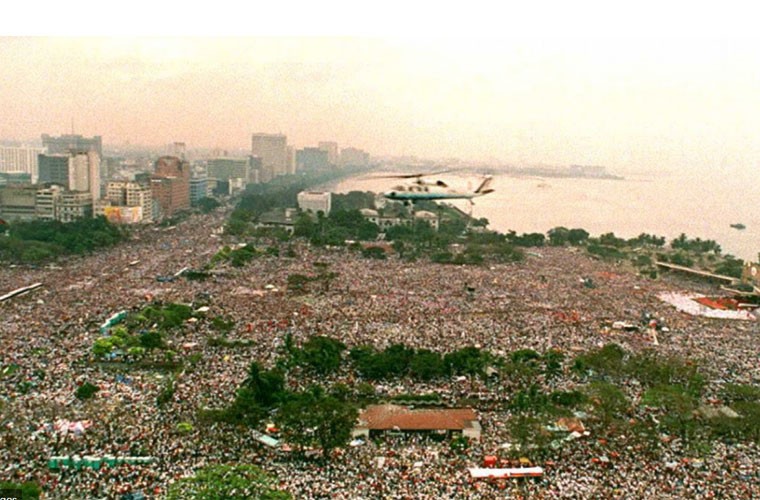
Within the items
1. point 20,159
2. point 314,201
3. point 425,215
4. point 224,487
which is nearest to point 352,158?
point 314,201

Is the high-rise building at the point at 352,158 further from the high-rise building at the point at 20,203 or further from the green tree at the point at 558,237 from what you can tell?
the high-rise building at the point at 20,203

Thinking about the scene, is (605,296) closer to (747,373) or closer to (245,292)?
(747,373)

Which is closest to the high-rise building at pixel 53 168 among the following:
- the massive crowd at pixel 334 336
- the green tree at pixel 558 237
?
Result: the massive crowd at pixel 334 336

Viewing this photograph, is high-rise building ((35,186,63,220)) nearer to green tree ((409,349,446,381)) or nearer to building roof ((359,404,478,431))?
green tree ((409,349,446,381))

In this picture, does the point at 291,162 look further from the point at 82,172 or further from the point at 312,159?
the point at 82,172

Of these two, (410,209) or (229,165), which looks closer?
(410,209)

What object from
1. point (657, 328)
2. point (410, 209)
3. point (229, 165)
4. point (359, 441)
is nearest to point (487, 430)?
point (359, 441)

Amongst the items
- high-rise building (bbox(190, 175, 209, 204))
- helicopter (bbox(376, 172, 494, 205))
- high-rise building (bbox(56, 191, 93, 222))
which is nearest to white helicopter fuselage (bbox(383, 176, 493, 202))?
helicopter (bbox(376, 172, 494, 205))
